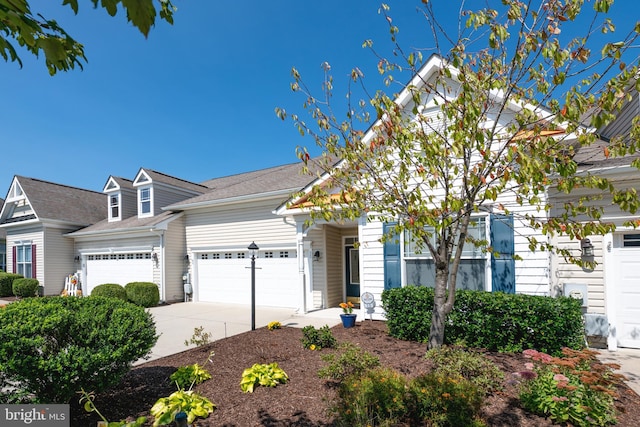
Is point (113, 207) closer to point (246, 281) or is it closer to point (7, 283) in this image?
point (7, 283)

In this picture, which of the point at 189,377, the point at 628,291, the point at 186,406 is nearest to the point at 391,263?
the point at 628,291

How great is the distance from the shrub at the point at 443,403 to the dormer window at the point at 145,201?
50.4 feet

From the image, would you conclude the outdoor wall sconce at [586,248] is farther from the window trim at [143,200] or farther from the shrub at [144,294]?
the window trim at [143,200]

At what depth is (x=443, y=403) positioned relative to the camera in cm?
Result: 350

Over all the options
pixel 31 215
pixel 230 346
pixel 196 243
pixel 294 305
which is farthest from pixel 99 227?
pixel 230 346

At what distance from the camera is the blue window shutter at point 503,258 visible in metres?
7.11

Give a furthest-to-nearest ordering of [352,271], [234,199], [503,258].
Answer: [234,199]
[352,271]
[503,258]

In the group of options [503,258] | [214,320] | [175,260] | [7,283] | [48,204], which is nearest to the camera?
[503,258]

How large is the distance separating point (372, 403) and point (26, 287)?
1921 centimetres

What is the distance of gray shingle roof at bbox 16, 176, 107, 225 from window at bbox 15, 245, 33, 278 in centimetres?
219

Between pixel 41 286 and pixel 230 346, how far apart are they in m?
15.7

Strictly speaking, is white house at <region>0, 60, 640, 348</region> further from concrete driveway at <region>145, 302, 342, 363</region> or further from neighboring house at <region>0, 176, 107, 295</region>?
concrete driveway at <region>145, 302, 342, 363</region>

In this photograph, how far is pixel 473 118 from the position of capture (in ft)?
13.3

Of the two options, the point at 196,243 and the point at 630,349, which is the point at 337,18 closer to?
the point at 630,349
